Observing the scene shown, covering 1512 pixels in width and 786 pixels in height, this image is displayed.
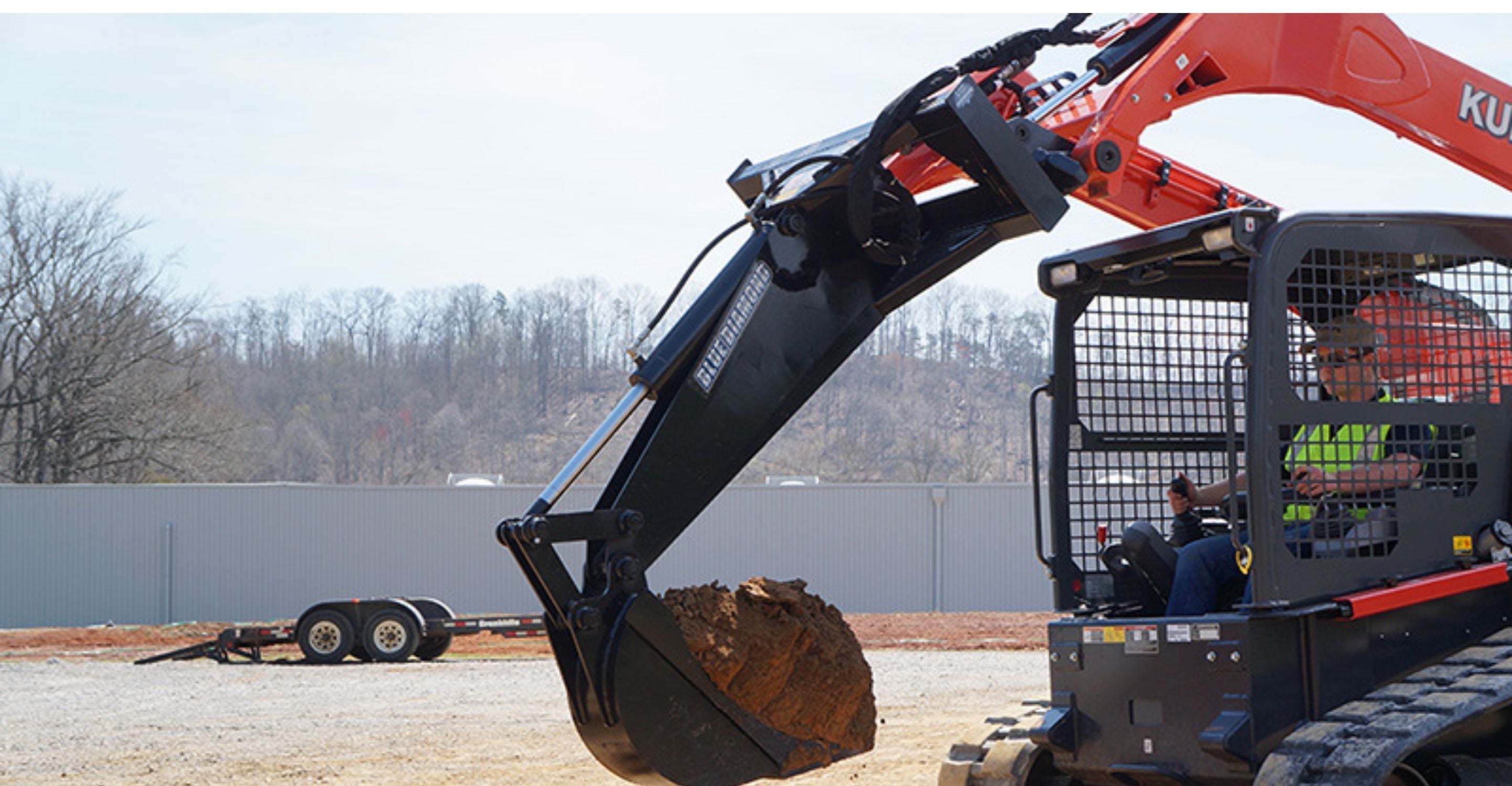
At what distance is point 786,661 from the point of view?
19.6ft

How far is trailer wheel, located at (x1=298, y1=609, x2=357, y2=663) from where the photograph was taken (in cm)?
2166

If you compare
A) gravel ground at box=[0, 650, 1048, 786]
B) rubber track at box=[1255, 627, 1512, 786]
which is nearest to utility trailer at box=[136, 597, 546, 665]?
Answer: gravel ground at box=[0, 650, 1048, 786]

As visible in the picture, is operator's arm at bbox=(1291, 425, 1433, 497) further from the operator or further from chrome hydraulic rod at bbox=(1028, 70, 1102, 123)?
chrome hydraulic rod at bbox=(1028, 70, 1102, 123)

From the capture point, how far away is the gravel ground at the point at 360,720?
427 inches

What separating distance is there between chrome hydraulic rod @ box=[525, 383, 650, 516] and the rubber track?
97.1 inches

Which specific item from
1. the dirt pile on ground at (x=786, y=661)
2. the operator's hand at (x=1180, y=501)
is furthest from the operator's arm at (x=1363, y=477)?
the dirt pile on ground at (x=786, y=661)

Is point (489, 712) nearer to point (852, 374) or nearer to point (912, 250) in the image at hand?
point (912, 250)

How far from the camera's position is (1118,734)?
233 inches

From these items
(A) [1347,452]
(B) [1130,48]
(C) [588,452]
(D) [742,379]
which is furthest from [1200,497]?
(C) [588,452]

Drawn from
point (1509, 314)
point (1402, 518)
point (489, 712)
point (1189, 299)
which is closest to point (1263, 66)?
point (1189, 299)

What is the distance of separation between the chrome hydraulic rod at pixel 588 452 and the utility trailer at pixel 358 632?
53.7ft

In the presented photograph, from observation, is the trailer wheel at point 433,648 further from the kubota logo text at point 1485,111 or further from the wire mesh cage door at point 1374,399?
the wire mesh cage door at point 1374,399

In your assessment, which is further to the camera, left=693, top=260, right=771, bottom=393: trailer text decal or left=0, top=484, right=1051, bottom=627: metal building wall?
left=0, top=484, right=1051, bottom=627: metal building wall

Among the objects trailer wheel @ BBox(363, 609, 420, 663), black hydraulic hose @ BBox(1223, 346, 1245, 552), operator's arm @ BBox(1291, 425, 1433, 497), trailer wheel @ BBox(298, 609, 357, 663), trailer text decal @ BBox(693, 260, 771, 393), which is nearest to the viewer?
black hydraulic hose @ BBox(1223, 346, 1245, 552)
